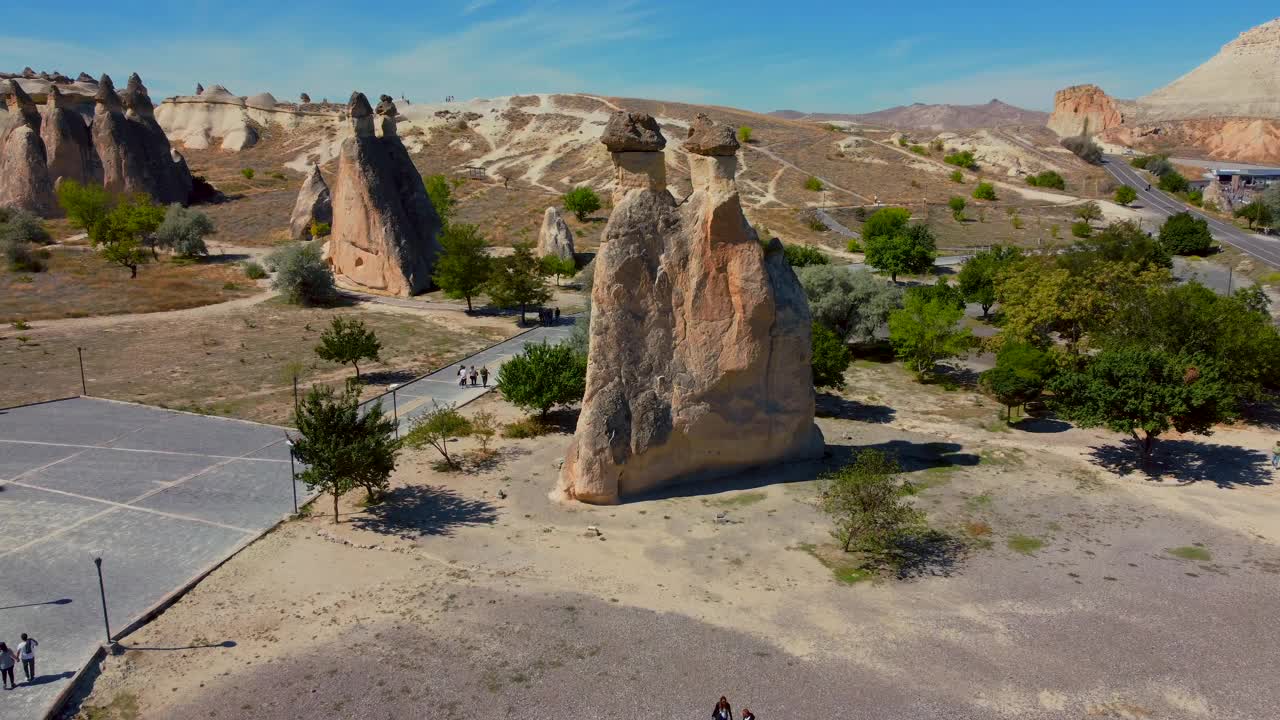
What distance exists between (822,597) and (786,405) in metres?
7.43

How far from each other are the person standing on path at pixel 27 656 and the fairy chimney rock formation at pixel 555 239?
49.8 metres

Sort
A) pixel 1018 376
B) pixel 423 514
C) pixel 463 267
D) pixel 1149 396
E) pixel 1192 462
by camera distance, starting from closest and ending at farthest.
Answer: pixel 423 514, pixel 1149 396, pixel 1192 462, pixel 1018 376, pixel 463 267

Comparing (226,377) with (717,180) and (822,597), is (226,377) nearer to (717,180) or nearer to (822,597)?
(717,180)

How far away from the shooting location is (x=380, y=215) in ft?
173

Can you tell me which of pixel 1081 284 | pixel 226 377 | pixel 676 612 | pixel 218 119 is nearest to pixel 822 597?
pixel 676 612

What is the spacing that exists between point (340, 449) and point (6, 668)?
804 centimetres

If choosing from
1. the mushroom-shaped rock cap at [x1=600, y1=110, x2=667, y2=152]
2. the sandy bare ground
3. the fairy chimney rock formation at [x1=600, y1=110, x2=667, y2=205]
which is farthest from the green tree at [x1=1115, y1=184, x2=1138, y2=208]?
the mushroom-shaped rock cap at [x1=600, y1=110, x2=667, y2=152]

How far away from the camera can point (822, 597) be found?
17.5 metres

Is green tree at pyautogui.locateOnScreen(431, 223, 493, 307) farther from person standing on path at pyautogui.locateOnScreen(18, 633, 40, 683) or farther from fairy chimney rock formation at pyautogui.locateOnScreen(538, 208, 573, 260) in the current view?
person standing on path at pyautogui.locateOnScreen(18, 633, 40, 683)

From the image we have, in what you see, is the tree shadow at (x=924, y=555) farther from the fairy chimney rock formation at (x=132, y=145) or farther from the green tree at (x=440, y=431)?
the fairy chimney rock formation at (x=132, y=145)

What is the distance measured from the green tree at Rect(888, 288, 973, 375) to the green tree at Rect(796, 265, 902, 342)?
2573 millimetres

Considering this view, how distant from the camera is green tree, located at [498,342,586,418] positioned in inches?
1109

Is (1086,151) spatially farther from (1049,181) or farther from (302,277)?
(302,277)

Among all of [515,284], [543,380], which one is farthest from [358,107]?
[543,380]
